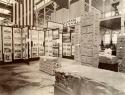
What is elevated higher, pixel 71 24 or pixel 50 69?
pixel 71 24

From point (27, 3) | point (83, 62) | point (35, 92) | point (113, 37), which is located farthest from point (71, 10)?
point (35, 92)

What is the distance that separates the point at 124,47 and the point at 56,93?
3.12m

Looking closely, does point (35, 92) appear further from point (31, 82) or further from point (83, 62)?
point (83, 62)

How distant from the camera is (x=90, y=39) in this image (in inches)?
135

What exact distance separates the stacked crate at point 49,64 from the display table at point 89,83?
194 cm

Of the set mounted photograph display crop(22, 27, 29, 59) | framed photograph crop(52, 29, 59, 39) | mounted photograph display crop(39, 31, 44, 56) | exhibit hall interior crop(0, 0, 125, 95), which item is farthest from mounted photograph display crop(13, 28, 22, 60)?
framed photograph crop(52, 29, 59, 39)

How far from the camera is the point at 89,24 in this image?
345cm

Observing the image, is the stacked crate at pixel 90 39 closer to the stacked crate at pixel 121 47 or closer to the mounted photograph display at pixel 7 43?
the stacked crate at pixel 121 47

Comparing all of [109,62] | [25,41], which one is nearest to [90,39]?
[109,62]

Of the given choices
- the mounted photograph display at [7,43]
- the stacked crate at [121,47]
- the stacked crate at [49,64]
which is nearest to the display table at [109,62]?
the stacked crate at [121,47]

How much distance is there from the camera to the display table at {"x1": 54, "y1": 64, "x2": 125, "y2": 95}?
5.77 ft

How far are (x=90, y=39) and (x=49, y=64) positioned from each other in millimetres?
2057

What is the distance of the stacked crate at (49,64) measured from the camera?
467 centimetres

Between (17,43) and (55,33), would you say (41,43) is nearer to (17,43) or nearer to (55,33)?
(55,33)
